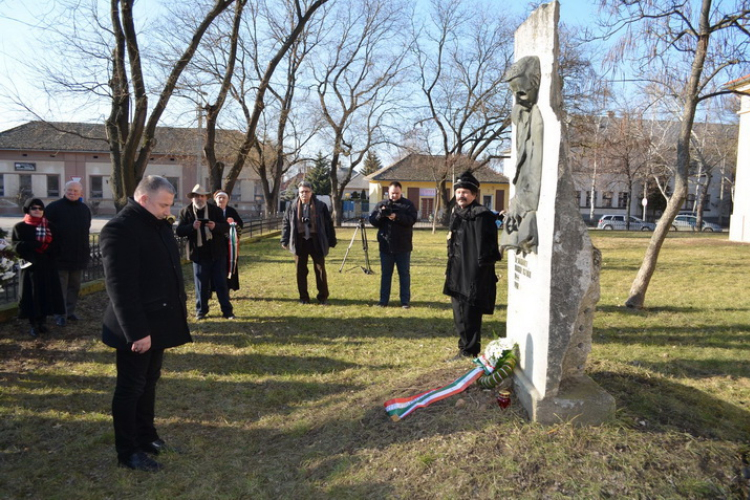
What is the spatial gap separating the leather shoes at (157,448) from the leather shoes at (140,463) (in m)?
A: 0.15

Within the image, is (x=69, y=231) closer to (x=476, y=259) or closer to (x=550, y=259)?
(x=476, y=259)

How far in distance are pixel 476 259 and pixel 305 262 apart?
3.93 metres

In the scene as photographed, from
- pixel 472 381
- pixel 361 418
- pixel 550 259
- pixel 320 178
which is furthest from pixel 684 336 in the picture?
pixel 320 178

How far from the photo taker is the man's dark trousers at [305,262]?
8.09 metres

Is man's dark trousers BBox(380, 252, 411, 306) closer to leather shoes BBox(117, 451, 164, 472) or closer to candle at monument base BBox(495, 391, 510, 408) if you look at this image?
candle at monument base BBox(495, 391, 510, 408)

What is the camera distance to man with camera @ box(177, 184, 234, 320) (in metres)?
6.99

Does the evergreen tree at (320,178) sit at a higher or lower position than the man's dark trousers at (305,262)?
higher

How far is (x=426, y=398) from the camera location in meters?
3.90

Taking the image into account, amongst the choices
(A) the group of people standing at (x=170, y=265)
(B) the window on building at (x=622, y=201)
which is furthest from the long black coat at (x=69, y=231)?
(B) the window on building at (x=622, y=201)

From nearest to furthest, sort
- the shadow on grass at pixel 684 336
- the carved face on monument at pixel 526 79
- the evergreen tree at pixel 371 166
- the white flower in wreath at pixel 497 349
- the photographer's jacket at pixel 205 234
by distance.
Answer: the carved face on monument at pixel 526 79, the white flower in wreath at pixel 497 349, the shadow on grass at pixel 684 336, the photographer's jacket at pixel 205 234, the evergreen tree at pixel 371 166

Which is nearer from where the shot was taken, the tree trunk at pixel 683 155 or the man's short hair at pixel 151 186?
the man's short hair at pixel 151 186

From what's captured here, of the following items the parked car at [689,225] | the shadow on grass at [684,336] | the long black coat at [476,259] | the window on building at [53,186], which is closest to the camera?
the long black coat at [476,259]

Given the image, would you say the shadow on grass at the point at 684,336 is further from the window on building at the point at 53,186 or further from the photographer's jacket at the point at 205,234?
the window on building at the point at 53,186

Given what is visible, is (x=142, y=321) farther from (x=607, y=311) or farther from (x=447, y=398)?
(x=607, y=311)
